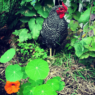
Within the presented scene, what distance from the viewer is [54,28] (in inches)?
81.6

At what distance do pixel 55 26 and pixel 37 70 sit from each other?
1.11 meters

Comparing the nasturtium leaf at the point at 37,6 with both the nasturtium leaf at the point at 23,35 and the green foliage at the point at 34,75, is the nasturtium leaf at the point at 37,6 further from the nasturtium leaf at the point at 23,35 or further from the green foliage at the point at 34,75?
the green foliage at the point at 34,75

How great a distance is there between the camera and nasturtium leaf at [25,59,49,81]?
3.86 feet

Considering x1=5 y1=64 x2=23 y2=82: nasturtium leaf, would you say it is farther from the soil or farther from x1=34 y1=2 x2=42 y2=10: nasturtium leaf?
x1=34 y1=2 x2=42 y2=10: nasturtium leaf

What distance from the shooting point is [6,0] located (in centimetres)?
214

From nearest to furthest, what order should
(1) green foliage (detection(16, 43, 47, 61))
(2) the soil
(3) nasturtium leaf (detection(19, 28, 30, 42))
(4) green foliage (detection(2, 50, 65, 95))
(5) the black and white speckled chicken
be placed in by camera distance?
1. (4) green foliage (detection(2, 50, 65, 95))
2. (2) the soil
3. (5) the black and white speckled chicken
4. (1) green foliage (detection(16, 43, 47, 61))
5. (3) nasturtium leaf (detection(19, 28, 30, 42))

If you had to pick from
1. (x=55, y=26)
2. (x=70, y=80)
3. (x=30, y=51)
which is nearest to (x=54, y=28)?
(x=55, y=26)

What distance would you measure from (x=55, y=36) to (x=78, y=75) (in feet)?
2.89

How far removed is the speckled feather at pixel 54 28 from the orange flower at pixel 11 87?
1.17 m

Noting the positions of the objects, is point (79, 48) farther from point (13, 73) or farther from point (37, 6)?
point (37, 6)

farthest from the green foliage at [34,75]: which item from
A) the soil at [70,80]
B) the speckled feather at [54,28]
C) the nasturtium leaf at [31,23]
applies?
the nasturtium leaf at [31,23]

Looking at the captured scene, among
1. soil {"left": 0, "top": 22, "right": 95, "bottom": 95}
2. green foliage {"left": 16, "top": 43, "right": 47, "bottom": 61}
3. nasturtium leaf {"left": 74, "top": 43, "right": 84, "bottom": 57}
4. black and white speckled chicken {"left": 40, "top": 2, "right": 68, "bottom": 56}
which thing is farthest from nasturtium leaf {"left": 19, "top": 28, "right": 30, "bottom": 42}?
nasturtium leaf {"left": 74, "top": 43, "right": 84, "bottom": 57}

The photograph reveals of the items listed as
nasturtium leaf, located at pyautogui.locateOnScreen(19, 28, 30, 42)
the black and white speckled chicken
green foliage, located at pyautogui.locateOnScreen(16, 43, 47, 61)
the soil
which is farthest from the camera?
nasturtium leaf, located at pyautogui.locateOnScreen(19, 28, 30, 42)

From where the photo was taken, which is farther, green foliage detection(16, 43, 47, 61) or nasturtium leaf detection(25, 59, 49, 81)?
green foliage detection(16, 43, 47, 61)
